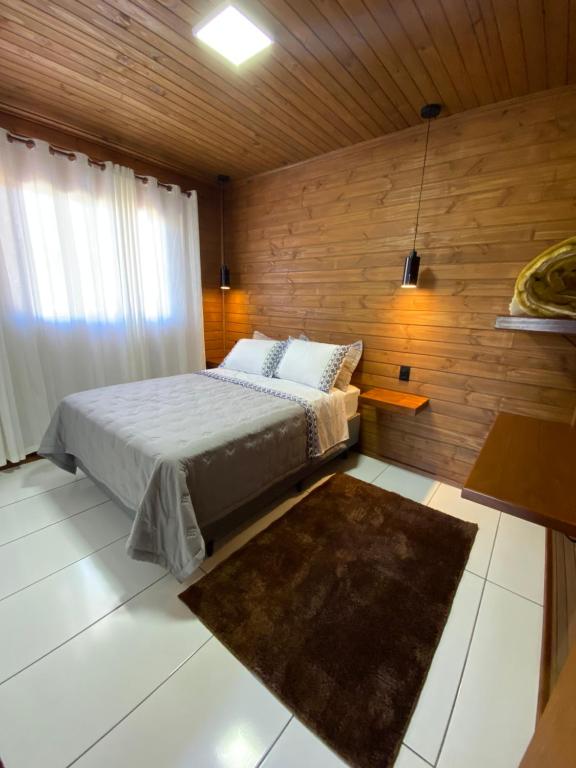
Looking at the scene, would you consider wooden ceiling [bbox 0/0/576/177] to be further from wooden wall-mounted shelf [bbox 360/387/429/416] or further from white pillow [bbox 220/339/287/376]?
wooden wall-mounted shelf [bbox 360/387/429/416]

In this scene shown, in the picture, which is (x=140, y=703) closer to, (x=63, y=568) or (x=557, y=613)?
(x=63, y=568)

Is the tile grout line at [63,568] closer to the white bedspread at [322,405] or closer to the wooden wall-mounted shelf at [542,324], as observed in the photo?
the white bedspread at [322,405]

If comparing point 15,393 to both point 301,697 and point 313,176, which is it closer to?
point 301,697

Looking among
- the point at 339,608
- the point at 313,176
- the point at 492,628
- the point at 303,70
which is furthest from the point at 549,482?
the point at 313,176

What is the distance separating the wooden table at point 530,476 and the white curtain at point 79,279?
2991mm

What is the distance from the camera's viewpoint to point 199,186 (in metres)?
3.47

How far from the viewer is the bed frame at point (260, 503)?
1697 millimetres

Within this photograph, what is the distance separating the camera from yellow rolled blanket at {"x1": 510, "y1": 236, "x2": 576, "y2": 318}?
1308 millimetres

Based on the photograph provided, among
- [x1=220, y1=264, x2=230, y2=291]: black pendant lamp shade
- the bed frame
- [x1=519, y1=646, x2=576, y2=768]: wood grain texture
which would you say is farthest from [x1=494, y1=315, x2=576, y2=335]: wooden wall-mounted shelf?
[x1=220, y1=264, x2=230, y2=291]: black pendant lamp shade

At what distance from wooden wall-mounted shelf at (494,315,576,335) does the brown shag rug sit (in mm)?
1278

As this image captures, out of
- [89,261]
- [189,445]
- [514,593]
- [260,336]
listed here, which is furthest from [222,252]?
[514,593]

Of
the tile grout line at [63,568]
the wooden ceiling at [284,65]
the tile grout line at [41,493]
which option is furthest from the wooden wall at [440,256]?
the tile grout line at [41,493]

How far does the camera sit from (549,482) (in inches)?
36.6

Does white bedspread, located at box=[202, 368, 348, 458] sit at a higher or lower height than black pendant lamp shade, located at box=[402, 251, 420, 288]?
lower
